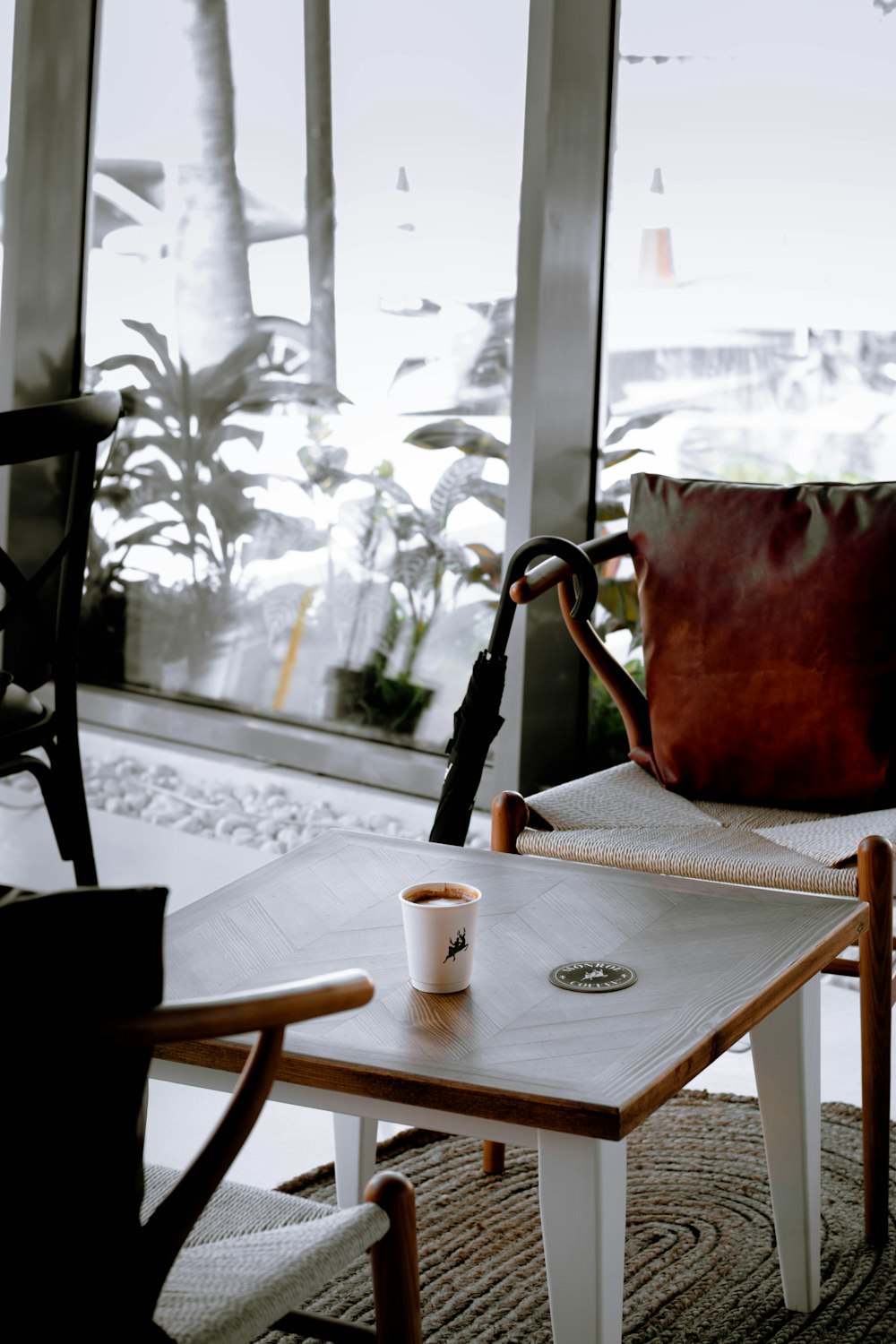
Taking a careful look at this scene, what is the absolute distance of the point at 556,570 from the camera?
2.37 m

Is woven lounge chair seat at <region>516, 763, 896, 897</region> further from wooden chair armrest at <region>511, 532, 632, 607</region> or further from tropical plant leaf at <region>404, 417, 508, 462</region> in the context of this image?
tropical plant leaf at <region>404, 417, 508, 462</region>

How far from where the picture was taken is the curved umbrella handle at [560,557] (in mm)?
2162

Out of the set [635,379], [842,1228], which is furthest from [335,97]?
[842,1228]

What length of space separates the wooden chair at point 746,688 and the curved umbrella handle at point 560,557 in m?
0.03

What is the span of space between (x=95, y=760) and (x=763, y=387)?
6.93 ft

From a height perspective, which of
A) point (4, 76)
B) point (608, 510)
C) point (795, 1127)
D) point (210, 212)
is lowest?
point (795, 1127)

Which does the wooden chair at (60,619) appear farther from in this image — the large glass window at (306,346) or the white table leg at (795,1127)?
the white table leg at (795,1127)

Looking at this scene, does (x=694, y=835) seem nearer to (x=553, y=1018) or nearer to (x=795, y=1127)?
(x=795, y=1127)


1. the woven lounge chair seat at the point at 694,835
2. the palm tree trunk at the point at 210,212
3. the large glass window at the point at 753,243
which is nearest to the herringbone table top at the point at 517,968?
the woven lounge chair seat at the point at 694,835

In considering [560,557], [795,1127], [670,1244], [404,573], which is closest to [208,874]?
[404,573]

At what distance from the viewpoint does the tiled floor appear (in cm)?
216

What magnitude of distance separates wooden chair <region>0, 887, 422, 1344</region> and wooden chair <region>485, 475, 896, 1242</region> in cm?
104

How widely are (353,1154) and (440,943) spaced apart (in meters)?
0.54

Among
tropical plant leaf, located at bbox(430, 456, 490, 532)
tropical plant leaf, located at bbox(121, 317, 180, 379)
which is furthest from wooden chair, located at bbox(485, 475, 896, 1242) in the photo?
tropical plant leaf, located at bbox(121, 317, 180, 379)
